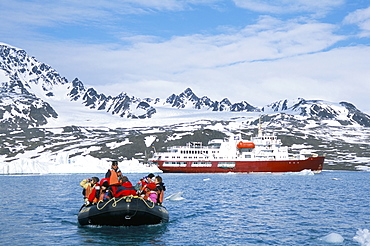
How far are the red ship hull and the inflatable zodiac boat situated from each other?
102886 mm

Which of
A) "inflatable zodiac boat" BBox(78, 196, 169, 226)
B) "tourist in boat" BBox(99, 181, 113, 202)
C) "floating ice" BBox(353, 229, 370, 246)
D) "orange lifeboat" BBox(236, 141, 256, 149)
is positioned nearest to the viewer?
"floating ice" BBox(353, 229, 370, 246)

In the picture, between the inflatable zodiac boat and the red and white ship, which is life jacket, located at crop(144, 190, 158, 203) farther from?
the red and white ship

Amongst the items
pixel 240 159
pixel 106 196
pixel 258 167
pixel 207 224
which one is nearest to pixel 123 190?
pixel 106 196

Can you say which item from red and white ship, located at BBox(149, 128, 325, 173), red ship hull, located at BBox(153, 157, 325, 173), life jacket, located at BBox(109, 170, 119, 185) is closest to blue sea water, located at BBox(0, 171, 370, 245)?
life jacket, located at BBox(109, 170, 119, 185)

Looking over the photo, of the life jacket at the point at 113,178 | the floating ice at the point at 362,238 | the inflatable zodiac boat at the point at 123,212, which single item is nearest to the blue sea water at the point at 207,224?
the floating ice at the point at 362,238

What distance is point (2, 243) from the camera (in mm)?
24062

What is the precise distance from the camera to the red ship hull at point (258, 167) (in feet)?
420

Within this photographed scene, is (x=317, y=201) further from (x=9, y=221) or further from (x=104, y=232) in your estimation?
(x=9, y=221)

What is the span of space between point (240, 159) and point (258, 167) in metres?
5.84

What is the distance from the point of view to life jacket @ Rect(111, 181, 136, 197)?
2675cm

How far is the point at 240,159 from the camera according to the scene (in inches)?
5153

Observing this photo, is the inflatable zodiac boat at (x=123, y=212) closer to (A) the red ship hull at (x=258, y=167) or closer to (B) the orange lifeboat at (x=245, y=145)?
(A) the red ship hull at (x=258, y=167)

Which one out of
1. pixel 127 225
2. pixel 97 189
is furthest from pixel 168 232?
pixel 97 189

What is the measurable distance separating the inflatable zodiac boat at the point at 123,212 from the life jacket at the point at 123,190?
39 cm
